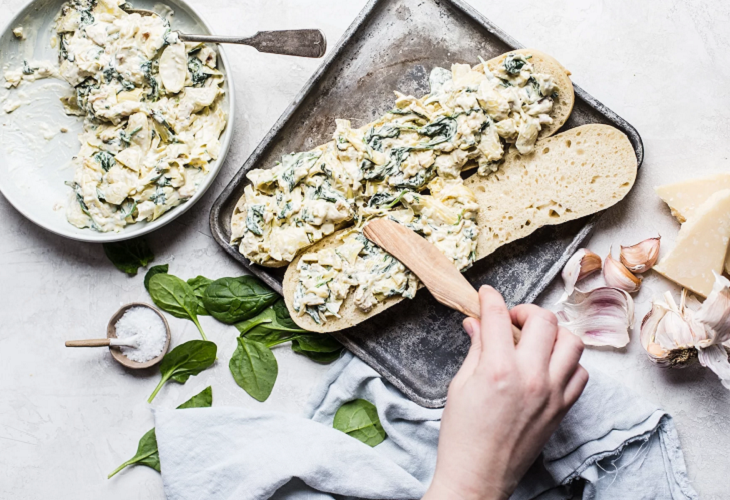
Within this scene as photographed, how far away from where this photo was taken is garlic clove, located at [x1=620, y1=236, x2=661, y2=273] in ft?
9.78

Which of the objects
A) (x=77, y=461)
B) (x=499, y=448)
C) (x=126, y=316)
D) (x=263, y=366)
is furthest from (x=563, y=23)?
(x=77, y=461)

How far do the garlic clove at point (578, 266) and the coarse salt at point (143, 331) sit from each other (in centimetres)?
205

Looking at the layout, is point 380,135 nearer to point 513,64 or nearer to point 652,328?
point 513,64

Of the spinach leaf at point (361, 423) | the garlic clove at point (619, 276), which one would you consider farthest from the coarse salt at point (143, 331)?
the garlic clove at point (619, 276)

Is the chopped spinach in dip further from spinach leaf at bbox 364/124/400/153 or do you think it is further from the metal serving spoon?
spinach leaf at bbox 364/124/400/153

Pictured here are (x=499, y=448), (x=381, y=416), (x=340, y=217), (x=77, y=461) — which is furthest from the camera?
(x=77, y=461)

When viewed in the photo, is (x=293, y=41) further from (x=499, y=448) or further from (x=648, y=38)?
(x=499, y=448)

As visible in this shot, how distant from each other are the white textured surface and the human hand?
0.87 m

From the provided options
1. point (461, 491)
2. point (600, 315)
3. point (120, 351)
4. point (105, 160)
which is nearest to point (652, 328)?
point (600, 315)

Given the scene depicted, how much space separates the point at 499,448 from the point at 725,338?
55.4 inches

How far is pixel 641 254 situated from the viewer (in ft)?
9.78

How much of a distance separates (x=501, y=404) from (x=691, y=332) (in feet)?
4.21

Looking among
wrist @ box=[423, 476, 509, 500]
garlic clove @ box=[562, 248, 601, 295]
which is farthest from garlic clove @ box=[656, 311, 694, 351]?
wrist @ box=[423, 476, 509, 500]

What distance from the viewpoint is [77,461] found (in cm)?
320
